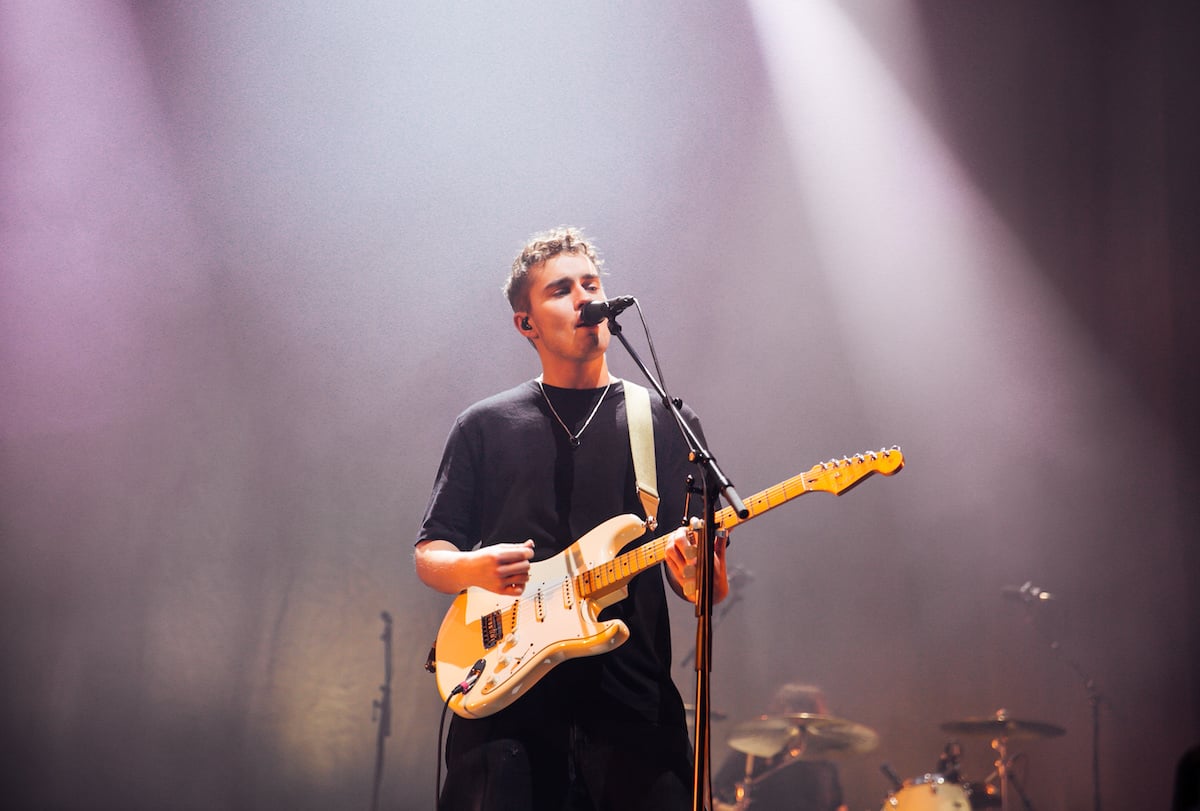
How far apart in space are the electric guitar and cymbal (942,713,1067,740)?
318 centimetres

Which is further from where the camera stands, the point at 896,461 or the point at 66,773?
the point at 66,773

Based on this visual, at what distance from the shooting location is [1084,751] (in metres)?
5.23

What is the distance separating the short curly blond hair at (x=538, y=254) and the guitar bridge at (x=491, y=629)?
1010mm

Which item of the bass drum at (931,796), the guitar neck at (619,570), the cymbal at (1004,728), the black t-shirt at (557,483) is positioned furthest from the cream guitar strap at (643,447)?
the cymbal at (1004,728)

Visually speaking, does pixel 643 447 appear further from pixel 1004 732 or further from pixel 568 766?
pixel 1004 732

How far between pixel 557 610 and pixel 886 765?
339 centimetres

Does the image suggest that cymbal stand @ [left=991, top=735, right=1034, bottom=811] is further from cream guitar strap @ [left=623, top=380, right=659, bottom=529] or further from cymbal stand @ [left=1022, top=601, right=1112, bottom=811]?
cream guitar strap @ [left=623, top=380, right=659, bottom=529]

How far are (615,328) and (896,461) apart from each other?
2.65ft

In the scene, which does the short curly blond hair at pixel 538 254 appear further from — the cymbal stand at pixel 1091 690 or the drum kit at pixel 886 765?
the cymbal stand at pixel 1091 690

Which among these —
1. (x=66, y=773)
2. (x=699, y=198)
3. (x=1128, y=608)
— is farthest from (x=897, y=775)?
(x=66, y=773)

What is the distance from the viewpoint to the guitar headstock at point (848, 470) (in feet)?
8.43

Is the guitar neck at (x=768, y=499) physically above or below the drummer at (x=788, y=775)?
above

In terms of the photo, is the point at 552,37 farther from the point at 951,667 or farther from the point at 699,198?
the point at 951,667

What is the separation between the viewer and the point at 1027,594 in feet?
17.6
